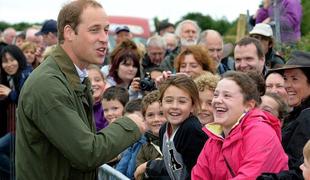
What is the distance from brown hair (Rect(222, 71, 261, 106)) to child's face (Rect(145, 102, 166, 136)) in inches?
61.7

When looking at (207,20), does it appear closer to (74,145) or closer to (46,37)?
(46,37)

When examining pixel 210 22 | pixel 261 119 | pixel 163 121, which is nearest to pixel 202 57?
pixel 163 121

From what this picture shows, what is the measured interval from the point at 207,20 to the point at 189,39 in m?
35.3

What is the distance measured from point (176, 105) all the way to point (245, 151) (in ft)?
3.78

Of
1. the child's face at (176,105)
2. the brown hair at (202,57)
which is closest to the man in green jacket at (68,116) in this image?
the child's face at (176,105)

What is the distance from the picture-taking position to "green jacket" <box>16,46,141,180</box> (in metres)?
3.98

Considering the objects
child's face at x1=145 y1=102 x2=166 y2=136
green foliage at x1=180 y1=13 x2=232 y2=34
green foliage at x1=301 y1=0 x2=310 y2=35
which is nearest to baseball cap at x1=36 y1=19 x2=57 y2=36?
child's face at x1=145 y1=102 x2=166 y2=136

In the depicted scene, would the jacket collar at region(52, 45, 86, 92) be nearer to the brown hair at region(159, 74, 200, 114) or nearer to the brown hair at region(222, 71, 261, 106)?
the brown hair at region(222, 71, 261, 106)

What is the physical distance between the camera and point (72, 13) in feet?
13.8

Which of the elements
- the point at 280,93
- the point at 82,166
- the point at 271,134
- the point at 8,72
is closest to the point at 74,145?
the point at 82,166

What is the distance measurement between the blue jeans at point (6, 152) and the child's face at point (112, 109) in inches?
114

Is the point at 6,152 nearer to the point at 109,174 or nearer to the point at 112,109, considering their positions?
the point at 112,109

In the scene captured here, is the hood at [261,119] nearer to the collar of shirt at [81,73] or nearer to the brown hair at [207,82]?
the collar of shirt at [81,73]

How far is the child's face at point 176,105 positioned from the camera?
556 cm
